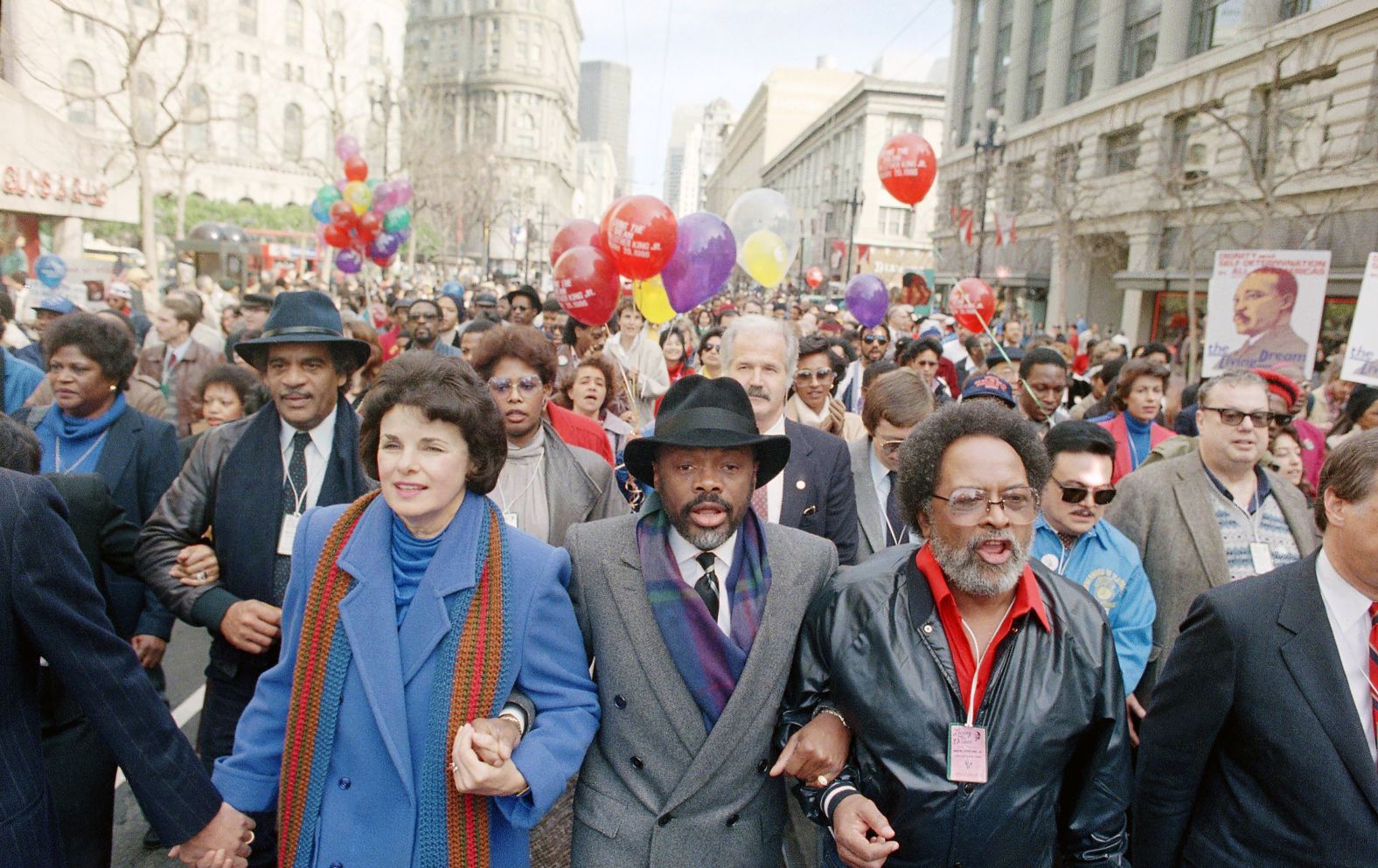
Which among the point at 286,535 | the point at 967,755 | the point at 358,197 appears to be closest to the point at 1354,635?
the point at 967,755

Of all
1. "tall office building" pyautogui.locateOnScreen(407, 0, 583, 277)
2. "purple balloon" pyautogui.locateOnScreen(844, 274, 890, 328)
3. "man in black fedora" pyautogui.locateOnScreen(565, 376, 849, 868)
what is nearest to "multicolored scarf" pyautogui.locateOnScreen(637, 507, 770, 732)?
"man in black fedora" pyautogui.locateOnScreen(565, 376, 849, 868)

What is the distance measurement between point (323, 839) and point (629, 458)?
1250 mm

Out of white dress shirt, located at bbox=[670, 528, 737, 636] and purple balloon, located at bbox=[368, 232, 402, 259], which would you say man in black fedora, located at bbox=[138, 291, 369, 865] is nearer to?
white dress shirt, located at bbox=[670, 528, 737, 636]

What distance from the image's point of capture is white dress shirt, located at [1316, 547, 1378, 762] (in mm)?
2221

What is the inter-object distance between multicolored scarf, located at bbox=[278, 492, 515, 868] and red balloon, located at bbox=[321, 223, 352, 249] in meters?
15.7

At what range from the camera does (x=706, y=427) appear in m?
2.42

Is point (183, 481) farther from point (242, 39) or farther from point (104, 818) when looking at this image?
point (242, 39)

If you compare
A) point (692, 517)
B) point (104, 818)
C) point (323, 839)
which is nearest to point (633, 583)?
point (692, 517)

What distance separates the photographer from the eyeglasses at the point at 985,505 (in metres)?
2.24

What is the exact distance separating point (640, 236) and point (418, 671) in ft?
18.2

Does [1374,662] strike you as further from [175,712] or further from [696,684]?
[175,712]

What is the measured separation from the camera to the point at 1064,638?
2229mm

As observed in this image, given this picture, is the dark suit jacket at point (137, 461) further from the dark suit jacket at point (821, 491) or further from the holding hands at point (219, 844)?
the dark suit jacket at point (821, 491)

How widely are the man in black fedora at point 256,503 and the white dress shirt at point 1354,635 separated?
3071 mm
